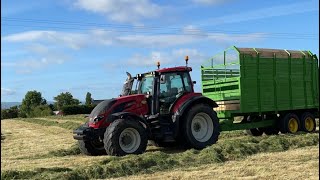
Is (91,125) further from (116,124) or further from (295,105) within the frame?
(295,105)

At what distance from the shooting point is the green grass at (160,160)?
312 inches

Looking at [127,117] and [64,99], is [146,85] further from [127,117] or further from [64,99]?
Result: [64,99]

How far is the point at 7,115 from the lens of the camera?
64.8 meters

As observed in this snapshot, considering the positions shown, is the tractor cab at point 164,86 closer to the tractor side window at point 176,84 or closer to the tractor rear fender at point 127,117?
the tractor side window at point 176,84

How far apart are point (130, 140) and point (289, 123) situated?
6.27 m

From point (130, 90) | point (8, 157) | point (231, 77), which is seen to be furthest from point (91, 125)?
point (231, 77)

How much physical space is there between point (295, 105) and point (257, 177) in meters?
8.41

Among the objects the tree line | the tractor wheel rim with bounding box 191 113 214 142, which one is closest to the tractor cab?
the tractor wheel rim with bounding box 191 113 214 142

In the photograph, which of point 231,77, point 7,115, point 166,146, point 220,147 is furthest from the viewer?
point 7,115

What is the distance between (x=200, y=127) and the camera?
12.5 metres

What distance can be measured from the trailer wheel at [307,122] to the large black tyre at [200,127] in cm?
426

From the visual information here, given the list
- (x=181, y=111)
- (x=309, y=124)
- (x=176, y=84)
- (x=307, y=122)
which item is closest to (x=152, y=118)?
(x=181, y=111)

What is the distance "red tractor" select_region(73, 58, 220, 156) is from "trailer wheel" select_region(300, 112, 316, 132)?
4.27m

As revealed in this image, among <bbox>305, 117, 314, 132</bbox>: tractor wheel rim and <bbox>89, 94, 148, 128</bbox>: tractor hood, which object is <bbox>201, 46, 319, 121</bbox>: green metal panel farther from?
<bbox>89, 94, 148, 128</bbox>: tractor hood
